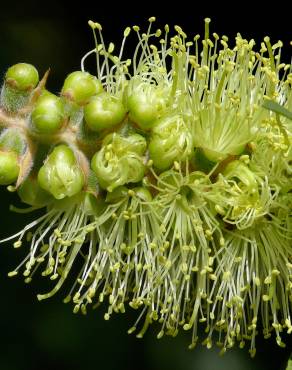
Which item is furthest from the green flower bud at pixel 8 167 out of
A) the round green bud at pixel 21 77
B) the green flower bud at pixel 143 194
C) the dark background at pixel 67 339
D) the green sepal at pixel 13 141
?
the dark background at pixel 67 339

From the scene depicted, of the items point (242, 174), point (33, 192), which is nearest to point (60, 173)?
point (33, 192)

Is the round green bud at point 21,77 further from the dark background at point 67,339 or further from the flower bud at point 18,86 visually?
the dark background at point 67,339

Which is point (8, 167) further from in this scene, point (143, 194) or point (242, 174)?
point (242, 174)

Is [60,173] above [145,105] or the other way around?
the other way around

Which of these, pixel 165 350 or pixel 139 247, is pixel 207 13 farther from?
pixel 139 247

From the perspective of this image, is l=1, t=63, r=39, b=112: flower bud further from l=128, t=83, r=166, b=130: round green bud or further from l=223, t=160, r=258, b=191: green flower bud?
l=223, t=160, r=258, b=191: green flower bud

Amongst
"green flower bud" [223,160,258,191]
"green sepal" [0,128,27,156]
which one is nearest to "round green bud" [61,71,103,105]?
"green sepal" [0,128,27,156]
